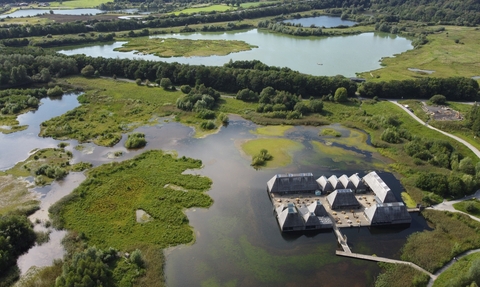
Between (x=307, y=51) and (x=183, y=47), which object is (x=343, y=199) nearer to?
(x=307, y=51)

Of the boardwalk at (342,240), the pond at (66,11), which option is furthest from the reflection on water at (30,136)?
the pond at (66,11)

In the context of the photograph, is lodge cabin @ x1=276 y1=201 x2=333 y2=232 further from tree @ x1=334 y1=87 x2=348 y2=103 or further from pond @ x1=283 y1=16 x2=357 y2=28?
pond @ x1=283 y1=16 x2=357 y2=28

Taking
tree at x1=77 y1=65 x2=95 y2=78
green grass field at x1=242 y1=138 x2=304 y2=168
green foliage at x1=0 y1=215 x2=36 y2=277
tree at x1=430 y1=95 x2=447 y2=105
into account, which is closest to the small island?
tree at x1=77 y1=65 x2=95 y2=78

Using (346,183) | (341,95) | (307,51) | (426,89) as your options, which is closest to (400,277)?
(346,183)

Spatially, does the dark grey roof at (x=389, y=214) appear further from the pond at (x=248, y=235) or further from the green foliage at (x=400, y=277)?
the green foliage at (x=400, y=277)

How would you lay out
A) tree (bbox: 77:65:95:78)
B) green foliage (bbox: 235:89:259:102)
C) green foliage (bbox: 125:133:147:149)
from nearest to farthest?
green foliage (bbox: 125:133:147:149)
green foliage (bbox: 235:89:259:102)
tree (bbox: 77:65:95:78)

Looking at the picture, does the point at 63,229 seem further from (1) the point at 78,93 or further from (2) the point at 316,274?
(1) the point at 78,93
